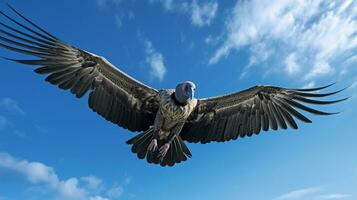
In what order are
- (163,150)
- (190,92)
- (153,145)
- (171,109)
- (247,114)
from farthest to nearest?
(247,114)
(163,150)
(153,145)
(171,109)
(190,92)

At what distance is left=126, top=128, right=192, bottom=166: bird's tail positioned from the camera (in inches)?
384

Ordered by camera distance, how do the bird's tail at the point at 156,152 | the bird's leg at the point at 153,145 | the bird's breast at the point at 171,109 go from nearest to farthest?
the bird's breast at the point at 171,109
the bird's leg at the point at 153,145
the bird's tail at the point at 156,152

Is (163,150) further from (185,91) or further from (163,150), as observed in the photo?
(185,91)

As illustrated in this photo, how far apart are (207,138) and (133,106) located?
1734 mm

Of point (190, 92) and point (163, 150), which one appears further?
point (163, 150)

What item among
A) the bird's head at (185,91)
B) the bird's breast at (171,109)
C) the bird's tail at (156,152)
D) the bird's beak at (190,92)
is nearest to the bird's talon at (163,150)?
the bird's tail at (156,152)

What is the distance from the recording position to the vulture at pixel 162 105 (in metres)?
9.16

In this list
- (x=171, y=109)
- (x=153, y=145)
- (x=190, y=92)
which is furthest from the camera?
(x=153, y=145)

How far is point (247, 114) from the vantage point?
10383 millimetres

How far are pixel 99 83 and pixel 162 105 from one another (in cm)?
137

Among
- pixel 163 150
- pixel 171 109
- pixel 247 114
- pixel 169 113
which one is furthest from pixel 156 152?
pixel 247 114

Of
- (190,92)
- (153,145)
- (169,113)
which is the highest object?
(190,92)

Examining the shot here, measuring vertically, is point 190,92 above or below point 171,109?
above

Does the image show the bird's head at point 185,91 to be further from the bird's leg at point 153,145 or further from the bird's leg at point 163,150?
the bird's leg at point 163,150
